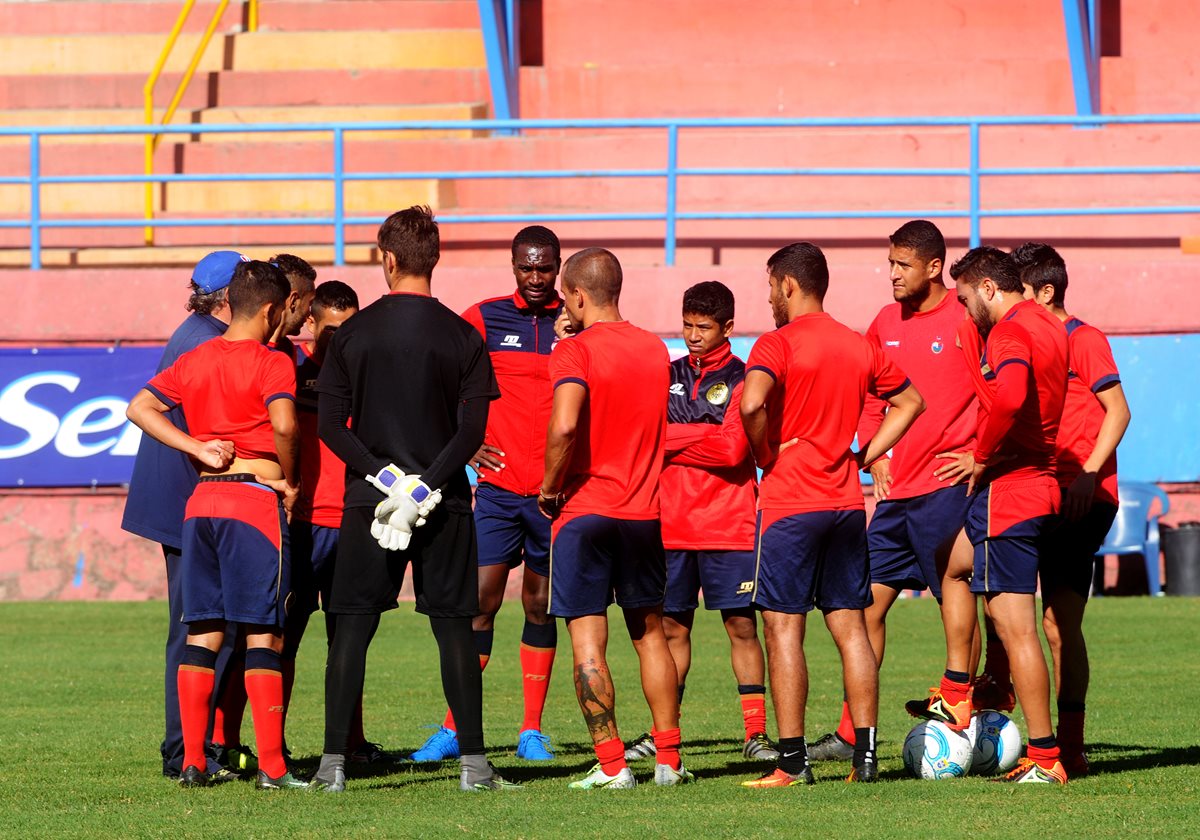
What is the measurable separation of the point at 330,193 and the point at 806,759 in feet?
45.7

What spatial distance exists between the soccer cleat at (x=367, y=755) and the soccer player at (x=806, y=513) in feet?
6.31

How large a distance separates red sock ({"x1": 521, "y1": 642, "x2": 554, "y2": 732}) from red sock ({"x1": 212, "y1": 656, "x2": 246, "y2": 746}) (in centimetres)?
134

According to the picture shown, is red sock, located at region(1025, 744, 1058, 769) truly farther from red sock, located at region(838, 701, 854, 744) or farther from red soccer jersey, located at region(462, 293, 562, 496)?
red soccer jersey, located at region(462, 293, 562, 496)

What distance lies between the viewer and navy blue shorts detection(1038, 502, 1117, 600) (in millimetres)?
7613

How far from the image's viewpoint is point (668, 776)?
24.0 ft

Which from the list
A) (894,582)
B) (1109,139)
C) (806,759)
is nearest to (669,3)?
(1109,139)

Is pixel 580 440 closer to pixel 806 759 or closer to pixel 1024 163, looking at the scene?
pixel 806 759

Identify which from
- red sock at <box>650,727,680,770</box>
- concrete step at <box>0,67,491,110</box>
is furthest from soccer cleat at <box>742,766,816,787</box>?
concrete step at <box>0,67,491,110</box>

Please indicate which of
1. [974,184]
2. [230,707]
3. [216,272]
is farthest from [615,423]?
[974,184]

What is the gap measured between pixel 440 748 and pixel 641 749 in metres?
0.93

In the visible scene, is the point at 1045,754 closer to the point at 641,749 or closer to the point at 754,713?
the point at 754,713

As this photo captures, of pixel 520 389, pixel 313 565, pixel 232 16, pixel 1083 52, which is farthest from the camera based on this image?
pixel 232 16

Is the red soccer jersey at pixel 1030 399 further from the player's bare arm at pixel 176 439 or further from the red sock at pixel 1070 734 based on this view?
the player's bare arm at pixel 176 439

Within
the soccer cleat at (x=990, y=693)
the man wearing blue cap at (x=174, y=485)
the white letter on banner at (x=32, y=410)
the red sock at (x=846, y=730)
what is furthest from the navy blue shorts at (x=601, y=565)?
the white letter on banner at (x=32, y=410)
